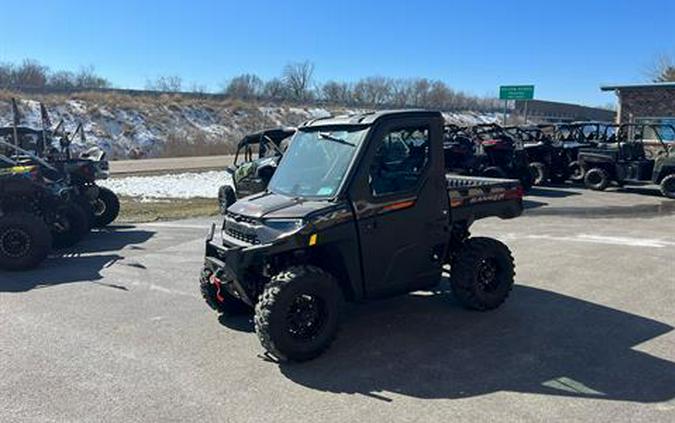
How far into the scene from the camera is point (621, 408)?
3.96 metres

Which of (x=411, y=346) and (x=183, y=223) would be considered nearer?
(x=411, y=346)

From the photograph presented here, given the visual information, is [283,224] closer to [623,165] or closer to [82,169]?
[82,169]

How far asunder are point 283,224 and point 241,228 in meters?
0.51

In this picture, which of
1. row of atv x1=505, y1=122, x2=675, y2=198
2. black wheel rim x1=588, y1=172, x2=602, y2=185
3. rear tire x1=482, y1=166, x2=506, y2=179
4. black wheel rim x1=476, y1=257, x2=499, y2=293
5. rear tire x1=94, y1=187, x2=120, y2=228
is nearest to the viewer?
black wheel rim x1=476, y1=257, x2=499, y2=293

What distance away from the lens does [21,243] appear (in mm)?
8188

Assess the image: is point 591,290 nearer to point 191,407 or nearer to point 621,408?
point 621,408

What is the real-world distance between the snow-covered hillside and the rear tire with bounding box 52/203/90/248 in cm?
3182

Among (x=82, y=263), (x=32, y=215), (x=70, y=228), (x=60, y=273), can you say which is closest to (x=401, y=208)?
(x=60, y=273)

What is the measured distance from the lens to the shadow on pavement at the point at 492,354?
14.2 feet

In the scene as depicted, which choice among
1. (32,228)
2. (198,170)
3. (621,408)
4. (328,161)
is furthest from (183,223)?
(198,170)

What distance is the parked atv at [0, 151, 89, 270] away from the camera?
26.7ft

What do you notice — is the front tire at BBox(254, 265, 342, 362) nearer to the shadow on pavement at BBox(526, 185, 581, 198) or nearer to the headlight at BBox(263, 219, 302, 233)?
the headlight at BBox(263, 219, 302, 233)

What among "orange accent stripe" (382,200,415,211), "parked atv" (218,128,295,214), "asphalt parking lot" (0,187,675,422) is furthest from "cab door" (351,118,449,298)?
"parked atv" (218,128,295,214)

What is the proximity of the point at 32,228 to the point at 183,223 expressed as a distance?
15.1 ft
